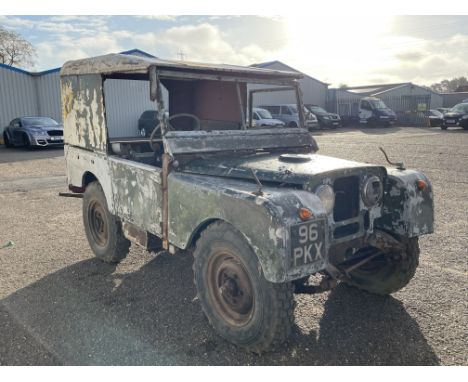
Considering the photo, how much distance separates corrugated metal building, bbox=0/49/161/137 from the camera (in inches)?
743

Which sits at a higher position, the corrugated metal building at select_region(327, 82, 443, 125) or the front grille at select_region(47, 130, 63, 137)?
the corrugated metal building at select_region(327, 82, 443, 125)

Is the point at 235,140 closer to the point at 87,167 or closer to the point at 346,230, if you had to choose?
the point at 346,230

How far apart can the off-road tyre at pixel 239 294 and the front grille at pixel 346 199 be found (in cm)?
78

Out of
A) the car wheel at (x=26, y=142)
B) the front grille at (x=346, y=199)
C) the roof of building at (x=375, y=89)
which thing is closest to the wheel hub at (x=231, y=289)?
the front grille at (x=346, y=199)

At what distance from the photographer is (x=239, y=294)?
2.88 m

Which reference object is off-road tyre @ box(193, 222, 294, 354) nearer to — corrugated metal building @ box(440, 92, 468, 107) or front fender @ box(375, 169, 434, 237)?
front fender @ box(375, 169, 434, 237)

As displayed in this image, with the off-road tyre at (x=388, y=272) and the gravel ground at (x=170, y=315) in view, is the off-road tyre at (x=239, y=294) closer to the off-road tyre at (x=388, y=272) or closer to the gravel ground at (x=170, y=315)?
the gravel ground at (x=170, y=315)

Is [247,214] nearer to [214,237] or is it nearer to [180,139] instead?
[214,237]

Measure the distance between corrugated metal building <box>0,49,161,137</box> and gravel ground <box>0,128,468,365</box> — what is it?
15030 millimetres

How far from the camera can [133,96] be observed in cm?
1997

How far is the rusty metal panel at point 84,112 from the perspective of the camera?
409cm

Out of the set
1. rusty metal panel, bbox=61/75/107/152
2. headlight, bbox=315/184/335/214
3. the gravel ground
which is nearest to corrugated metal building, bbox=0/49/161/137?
rusty metal panel, bbox=61/75/107/152

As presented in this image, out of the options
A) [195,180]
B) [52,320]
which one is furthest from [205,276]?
[52,320]

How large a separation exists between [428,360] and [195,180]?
6.73ft
